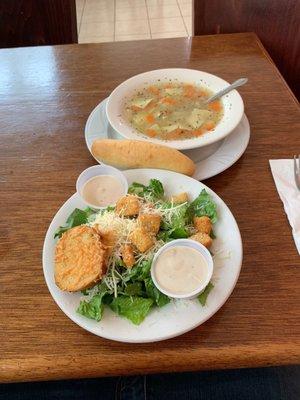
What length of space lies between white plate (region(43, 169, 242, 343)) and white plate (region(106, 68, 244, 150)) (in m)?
0.23

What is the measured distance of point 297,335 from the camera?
649mm

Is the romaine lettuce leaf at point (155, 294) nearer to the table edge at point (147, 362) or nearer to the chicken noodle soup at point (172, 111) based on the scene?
the table edge at point (147, 362)

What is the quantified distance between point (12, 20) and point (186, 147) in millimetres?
1070

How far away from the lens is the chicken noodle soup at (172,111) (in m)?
1.01

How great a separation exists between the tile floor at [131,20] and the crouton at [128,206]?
9.72 feet

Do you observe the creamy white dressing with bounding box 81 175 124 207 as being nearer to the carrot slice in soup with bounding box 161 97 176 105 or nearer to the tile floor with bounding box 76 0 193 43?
the carrot slice in soup with bounding box 161 97 176 105

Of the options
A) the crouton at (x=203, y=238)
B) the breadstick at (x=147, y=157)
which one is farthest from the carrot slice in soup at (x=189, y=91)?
the crouton at (x=203, y=238)

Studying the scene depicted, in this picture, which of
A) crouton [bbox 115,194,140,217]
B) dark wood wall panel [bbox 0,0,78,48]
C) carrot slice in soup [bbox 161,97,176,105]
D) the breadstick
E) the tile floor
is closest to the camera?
crouton [bbox 115,194,140,217]

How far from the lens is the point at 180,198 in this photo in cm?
80

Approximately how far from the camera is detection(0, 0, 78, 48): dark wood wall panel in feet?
5.11

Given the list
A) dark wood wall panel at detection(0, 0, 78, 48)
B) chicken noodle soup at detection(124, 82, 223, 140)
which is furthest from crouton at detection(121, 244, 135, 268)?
dark wood wall panel at detection(0, 0, 78, 48)

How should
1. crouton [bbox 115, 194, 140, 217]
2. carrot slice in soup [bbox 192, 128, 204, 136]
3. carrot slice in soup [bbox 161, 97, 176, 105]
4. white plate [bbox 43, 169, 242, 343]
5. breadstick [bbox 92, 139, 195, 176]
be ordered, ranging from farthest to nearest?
carrot slice in soup [bbox 161, 97, 176, 105], carrot slice in soup [bbox 192, 128, 204, 136], breadstick [bbox 92, 139, 195, 176], crouton [bbox 115, 194, 140, 217], white plate [bbox 43, 169, 242, 343]

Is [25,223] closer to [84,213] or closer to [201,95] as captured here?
[84,213]

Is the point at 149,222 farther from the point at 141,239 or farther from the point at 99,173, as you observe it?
the point at 99,173
